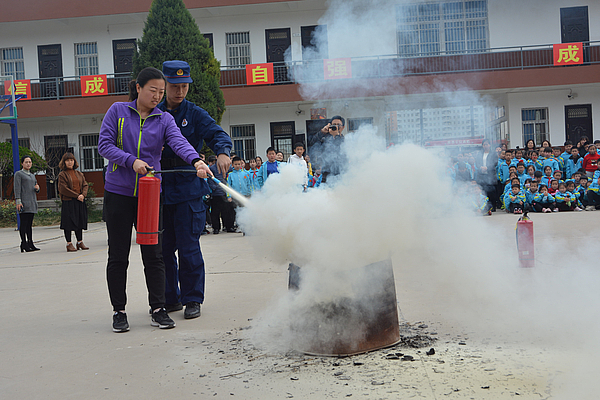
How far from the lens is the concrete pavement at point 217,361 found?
2.44m

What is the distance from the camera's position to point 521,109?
63.8 ft

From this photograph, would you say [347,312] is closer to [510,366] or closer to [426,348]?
[426,348]

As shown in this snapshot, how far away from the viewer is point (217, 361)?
9.53ft

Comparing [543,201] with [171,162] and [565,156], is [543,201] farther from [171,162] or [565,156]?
[171,162]

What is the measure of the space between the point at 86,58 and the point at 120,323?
68.7 ft

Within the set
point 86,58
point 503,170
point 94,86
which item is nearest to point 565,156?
point 503,170

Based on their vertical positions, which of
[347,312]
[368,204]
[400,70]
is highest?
[400,70]

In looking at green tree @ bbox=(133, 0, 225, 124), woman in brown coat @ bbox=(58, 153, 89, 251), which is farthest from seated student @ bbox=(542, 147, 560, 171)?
woman in brown coat @ bbox=(58, 153, 89, 251)

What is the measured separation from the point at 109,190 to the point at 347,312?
6.46ft

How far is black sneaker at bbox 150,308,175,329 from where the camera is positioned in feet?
12.0

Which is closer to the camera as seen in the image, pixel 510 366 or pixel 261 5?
pixel 510 366

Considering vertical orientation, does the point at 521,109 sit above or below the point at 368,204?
above

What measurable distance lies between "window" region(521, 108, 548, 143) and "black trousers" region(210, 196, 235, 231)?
13.6 meters

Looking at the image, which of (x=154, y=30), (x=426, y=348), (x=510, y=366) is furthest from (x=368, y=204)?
(x=154, y=30)
